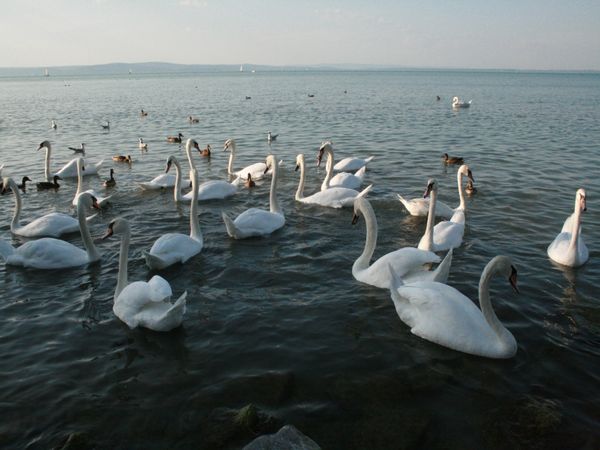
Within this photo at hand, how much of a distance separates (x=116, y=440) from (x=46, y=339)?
250 cm

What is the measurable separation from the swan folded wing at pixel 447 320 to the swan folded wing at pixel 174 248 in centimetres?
425

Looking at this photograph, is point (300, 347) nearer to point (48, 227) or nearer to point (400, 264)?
point (400, 264)

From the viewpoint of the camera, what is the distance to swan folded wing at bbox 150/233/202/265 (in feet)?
29.0

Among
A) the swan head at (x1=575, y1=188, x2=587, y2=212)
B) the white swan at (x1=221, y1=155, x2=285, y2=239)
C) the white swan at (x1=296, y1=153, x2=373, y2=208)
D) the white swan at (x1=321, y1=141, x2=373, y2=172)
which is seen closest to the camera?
the swan head at (x1=575, y1=188, x2=587, y2=212)

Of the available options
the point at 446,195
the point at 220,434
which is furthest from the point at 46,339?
the point at 446,195

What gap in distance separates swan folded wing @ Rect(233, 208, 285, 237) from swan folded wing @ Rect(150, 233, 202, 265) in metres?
1.25

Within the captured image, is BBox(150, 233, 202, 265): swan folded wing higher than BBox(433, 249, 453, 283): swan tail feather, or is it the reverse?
BBox(433, 249, 453, 283): swan tail feather

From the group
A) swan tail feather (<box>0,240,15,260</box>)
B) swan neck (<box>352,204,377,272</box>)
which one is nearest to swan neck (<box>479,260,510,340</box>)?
swan neck (<box>352,204,377,272</box>)

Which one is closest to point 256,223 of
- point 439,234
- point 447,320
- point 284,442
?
point 439,234

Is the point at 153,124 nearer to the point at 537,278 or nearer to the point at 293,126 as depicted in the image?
the point at 293,126

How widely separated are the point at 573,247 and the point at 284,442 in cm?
661

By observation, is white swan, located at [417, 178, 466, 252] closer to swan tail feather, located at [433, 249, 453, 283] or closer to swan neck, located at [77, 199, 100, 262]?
swan tail feather, located at [433, 249, 453, 283]

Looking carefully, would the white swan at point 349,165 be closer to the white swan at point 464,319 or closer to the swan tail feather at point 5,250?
the swan tail feather at point 5,250

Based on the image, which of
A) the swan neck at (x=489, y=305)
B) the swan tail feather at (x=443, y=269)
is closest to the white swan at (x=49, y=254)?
the swan tail feather at (x=443, y=269)
